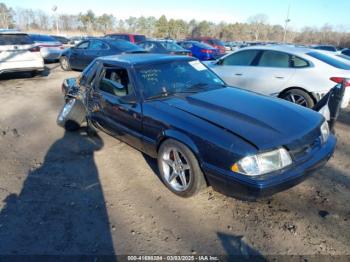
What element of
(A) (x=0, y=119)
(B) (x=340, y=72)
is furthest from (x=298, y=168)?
(A) (x=0, y=119)

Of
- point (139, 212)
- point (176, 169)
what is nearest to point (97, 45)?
point (176, 169)

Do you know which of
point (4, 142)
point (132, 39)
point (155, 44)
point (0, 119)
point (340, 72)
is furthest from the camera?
point (132, 39)

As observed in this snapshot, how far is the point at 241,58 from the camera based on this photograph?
22.6ft

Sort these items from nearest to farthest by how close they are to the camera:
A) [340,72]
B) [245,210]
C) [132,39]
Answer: [245,210] → [340,72] → [132,39]

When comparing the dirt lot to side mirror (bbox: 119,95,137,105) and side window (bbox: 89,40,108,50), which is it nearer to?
side mirror (bbox: 119,95,137,105)

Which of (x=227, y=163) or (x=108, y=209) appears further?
(x=108, y=209)

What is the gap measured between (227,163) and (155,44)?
11.8 metres

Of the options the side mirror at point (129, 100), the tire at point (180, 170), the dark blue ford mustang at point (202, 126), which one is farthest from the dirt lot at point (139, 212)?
the side mirror at point (129, 100)

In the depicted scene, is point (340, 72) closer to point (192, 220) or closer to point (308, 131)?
point (308, 131)

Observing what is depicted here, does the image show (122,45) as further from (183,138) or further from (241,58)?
(183,138)

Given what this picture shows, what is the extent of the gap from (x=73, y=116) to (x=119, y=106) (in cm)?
166

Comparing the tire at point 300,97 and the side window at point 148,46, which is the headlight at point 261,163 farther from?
the side window at point 148,46

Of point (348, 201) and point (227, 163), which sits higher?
point (227, 163)

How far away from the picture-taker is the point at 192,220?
2979mm
